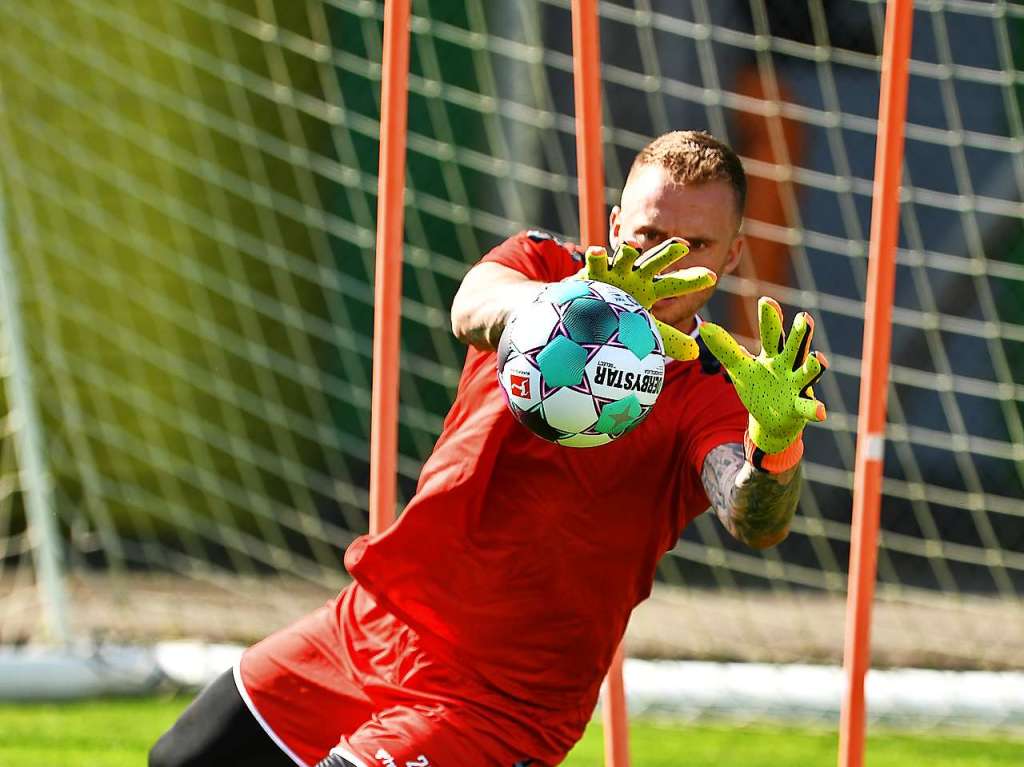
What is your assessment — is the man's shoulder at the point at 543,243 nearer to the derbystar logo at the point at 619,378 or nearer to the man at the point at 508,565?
the man at the point at 508,565

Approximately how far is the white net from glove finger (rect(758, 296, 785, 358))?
384 cm

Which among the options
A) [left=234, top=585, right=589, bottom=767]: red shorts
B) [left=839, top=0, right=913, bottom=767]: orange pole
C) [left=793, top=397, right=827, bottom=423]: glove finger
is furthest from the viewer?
[left=839, top=0, right=913, bottom=767]: orange pole

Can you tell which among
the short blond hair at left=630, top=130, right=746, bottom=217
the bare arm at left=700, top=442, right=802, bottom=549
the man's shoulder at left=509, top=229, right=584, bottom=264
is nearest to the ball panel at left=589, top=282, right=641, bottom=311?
the bare arm at left=700, top=442, right=802, bottom=549

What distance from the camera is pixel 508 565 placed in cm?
283

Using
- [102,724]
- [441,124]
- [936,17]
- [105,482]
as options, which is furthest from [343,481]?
[936,17]

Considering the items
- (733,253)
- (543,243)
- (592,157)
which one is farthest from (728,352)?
(592,157)

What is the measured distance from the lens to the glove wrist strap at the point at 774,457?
2.43 meters

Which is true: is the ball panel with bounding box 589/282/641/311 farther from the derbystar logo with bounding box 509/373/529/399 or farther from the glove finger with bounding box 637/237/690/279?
the derbystar logo with bounding box 509/373/529/399

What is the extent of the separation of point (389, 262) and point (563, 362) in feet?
3.82

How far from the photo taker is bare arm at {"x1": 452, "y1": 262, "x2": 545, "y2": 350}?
2566 millimetres

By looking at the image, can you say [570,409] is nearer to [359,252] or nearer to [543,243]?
[543,243]

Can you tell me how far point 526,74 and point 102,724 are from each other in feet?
10.9

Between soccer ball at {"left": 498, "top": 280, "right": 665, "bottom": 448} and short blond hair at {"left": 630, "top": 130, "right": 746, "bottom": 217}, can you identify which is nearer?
soccer ball at {"left": 498, "top": 280, "right": 665, "bottom": 448}

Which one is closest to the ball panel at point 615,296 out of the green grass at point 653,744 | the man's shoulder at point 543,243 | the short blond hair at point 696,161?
the short blond hair at point 696,161
